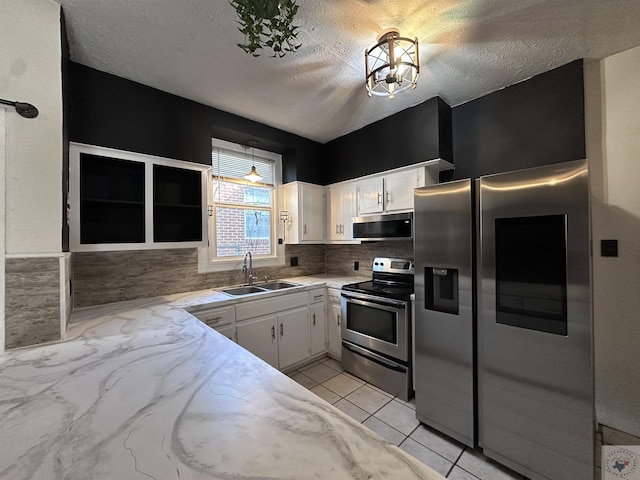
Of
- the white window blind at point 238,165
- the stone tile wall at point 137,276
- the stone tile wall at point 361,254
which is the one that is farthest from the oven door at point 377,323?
the white window blind at point 238,165

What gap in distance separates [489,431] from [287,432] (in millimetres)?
1664

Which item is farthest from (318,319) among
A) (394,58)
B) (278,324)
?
(394,58)

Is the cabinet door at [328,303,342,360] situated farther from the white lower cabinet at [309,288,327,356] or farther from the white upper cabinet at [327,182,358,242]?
the white upper cabinet at [327,182,358,242]

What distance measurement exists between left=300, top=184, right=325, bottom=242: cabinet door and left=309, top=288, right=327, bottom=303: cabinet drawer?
26.2 inches

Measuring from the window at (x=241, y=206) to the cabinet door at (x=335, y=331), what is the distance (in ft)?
3.15

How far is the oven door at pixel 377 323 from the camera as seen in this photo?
2.24 m

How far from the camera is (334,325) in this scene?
2953 millimetres

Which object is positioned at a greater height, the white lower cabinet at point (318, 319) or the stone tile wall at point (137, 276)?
the stone tile wall at point (137, 276)

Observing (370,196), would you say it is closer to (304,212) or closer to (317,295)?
(304,212)

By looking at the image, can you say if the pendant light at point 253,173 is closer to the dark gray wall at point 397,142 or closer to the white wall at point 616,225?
the dark gray wall at point 397,142

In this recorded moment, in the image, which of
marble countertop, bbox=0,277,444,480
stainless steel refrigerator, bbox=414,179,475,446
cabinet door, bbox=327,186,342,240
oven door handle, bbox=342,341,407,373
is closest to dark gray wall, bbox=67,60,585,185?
cabinet door, bbox=327,186,342,240

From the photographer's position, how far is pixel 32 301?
1.27 metres

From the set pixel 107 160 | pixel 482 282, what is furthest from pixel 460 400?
pixel 107 160

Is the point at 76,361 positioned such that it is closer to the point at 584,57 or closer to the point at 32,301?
the point at 32,301
